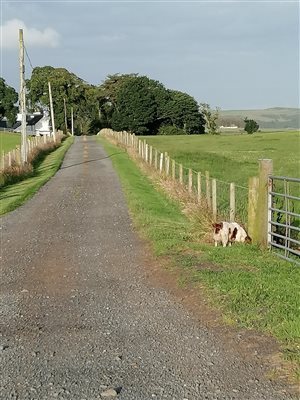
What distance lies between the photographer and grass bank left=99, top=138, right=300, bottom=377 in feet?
18.5

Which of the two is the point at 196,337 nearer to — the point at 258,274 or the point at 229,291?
the point at 229,291

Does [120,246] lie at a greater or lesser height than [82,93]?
lesser

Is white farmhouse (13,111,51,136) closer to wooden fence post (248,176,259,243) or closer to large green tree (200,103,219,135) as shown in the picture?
large green tree (200,103,219,135)


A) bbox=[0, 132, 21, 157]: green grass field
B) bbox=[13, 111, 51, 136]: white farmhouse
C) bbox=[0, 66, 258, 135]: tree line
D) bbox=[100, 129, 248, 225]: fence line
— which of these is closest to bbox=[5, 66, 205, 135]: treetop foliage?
bbox=[0, 66, 258, 135]: tree line

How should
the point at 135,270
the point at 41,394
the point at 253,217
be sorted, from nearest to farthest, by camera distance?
the point at 41,394, the point at 135,270, the point at 253,217

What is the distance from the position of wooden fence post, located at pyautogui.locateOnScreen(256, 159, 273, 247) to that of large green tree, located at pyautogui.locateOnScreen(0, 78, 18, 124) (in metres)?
135

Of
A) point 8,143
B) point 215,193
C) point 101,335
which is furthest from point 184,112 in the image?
point 101,335

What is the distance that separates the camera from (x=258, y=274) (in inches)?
298

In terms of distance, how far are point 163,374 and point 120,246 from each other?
576 centimetres

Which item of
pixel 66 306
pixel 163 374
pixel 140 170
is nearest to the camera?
pixel 163 374

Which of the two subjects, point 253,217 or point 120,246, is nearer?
point 253,217

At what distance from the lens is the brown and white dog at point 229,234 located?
966 centimetres

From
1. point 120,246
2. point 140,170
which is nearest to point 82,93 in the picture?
point 140,170

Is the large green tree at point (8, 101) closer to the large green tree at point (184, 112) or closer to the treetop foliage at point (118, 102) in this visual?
the treetop foliage at point (118, 102)
